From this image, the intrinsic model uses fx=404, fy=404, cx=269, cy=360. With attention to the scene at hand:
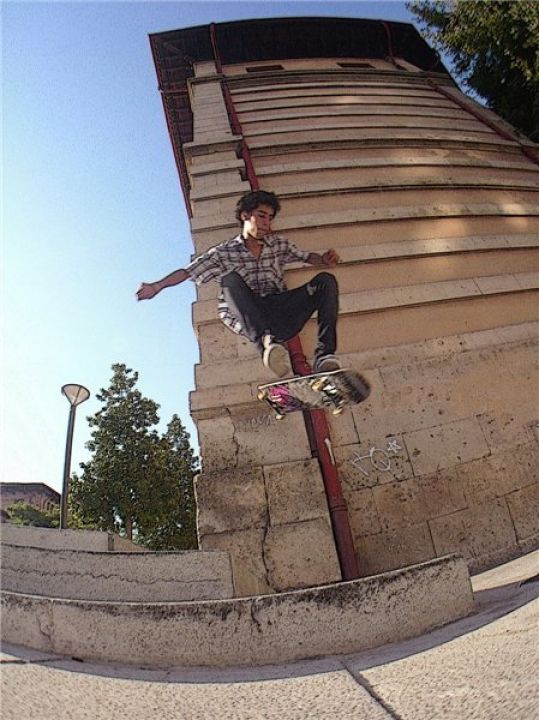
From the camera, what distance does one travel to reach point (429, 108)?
10102 millimetres

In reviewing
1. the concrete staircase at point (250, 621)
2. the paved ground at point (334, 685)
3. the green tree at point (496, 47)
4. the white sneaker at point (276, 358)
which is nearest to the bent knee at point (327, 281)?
the white sneaker at point (276, 358)

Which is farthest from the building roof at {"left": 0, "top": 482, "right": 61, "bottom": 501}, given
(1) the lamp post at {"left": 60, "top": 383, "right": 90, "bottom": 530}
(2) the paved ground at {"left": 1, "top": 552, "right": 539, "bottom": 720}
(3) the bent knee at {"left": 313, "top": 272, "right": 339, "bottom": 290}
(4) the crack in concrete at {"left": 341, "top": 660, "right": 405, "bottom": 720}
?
(4) the crack in concrete at {"left": 341, "top": 660, "right": 405, "bottom": 720}

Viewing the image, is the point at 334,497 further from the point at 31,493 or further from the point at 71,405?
the point at 31,493

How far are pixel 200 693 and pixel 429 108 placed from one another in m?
12.2

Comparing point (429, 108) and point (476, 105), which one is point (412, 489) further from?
point (476, 105)

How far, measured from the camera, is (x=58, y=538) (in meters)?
3.47

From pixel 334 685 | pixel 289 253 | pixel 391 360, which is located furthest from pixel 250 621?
pixel 391 360

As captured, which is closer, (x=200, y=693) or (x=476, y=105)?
(x=200, y=693)

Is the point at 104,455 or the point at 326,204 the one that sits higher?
the point at 104,455

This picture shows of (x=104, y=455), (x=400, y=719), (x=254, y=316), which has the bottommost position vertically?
(x=400, y=719)

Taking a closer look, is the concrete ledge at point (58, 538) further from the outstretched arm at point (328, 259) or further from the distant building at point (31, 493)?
the distant building at point (31, 493)

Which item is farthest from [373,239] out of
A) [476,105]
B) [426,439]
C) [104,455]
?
[104,455]

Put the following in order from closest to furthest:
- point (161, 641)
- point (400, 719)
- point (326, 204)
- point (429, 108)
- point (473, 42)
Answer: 1. point (400, 719)
2. point (161, 641)
3. point (326, 204)
4. point (473, 42)
5. point (429, 108)

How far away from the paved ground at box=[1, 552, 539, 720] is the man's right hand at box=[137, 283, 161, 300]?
7.99ft
